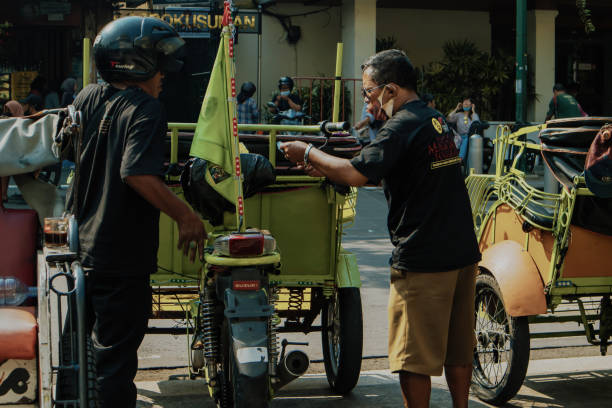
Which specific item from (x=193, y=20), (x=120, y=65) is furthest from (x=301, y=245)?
(x=193, y=20)

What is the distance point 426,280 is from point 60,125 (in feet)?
5.87

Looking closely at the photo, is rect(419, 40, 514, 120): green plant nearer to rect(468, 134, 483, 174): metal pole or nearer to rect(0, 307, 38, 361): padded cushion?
rect(468, 134, 483, 174): metal pole

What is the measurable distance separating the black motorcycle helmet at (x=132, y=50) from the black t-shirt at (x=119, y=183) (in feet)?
0.36

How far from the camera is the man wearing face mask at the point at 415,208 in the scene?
3.78 metres

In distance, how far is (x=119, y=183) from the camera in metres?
3.54

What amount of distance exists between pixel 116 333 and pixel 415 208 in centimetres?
141

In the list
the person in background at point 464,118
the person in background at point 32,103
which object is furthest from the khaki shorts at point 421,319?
the person in background at point 464,118

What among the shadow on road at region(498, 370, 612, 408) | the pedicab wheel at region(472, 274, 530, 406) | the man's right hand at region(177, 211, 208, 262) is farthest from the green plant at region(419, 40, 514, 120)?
the man's right hand at region(177, 211, 208, 262)

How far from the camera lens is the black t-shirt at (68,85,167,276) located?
3.47m

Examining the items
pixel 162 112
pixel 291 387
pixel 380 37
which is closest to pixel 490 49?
pixel 380 37

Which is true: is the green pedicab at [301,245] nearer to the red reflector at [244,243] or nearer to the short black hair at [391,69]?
the short black hair at [391,69]

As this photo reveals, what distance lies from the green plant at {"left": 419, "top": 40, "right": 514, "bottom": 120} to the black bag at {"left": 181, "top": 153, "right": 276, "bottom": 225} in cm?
1515

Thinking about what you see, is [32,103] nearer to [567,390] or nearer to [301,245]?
[301,245]

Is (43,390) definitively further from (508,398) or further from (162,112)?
(508,398)
